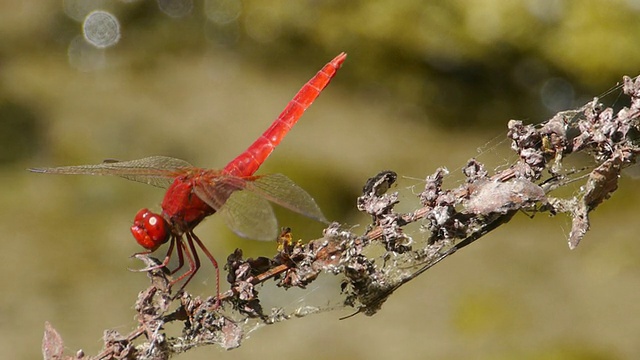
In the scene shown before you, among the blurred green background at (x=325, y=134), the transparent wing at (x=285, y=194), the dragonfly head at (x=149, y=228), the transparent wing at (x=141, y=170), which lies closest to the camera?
Result: the transparent wing at (x=285, y=194)

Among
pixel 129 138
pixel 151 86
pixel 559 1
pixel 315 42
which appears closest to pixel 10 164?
pixel 129 138

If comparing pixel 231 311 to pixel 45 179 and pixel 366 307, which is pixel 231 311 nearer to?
pixel 366 307

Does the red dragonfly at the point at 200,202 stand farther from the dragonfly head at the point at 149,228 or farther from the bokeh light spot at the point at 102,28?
the bokeh light spot at the point at 102,28

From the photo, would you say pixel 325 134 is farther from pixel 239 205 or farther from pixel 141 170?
pixel 239 205

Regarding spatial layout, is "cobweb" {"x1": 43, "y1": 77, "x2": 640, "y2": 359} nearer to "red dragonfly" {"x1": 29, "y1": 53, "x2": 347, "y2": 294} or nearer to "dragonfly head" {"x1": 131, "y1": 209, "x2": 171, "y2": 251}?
"red dragonfly" {"x1": 29, "y1": 53, "x2": 347, "y2": 294}

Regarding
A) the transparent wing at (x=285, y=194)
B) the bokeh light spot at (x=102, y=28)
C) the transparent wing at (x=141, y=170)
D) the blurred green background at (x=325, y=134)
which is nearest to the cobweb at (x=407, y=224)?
the transparent wing at (x=285, y=194)
